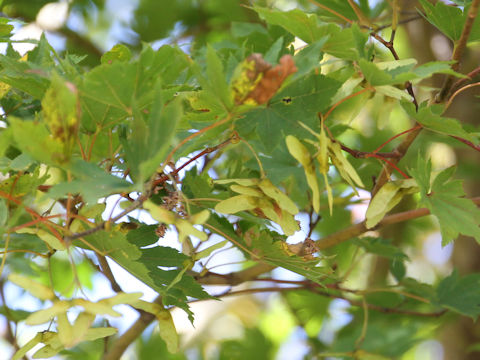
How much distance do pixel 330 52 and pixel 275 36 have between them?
29cm

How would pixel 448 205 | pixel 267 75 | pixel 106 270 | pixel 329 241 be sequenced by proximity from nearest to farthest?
pixel 267 75, pixel 448 205, pixel 106 270, pixel 329 241

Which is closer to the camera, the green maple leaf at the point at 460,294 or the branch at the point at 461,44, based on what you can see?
the branch at the point at 461,44

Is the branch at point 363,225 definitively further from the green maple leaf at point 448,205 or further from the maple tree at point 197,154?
the green maple leaf at point 448,205

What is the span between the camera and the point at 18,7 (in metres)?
1.15

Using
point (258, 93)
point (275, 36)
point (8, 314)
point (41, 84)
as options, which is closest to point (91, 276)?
point (8, 314)

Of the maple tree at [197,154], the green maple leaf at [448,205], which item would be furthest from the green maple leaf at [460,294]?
the green maple leaf at [448,205]

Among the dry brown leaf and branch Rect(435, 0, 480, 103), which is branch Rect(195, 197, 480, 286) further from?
the dry brown leaf

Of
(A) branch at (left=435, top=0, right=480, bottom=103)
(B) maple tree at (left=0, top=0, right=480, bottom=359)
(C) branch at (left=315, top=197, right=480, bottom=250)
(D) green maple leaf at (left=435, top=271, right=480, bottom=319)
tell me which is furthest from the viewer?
(D) green maple leaf at (left=435, top=271, right=480, bottom=319)

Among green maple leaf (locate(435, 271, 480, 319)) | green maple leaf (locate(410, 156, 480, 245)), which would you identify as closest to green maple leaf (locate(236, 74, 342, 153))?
green maple leaf (locate(410, 156, 480, 245))

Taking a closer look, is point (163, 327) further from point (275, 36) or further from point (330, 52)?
point (275, 36)

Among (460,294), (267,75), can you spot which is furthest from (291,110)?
(460,294)

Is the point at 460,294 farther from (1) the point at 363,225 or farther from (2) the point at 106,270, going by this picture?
(2) the point at 106,270

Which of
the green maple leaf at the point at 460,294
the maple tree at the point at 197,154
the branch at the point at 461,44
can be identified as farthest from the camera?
the green maple leaf at the point at 460,294

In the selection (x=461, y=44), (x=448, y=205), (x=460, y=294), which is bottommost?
(x=460, y=294)
